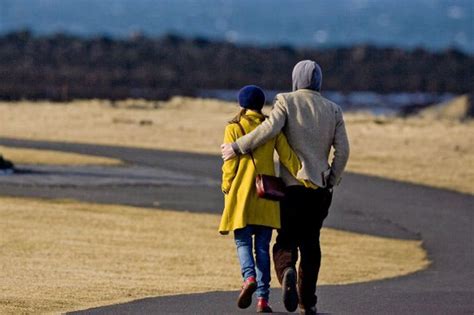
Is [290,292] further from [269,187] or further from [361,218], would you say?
[361,218]

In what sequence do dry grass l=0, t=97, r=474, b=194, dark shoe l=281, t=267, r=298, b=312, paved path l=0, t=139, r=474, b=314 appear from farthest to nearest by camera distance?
dry grass l=0, t=97, r=474, b=194 < paved path l=0, t=139, r=474, b=314 < dark shoe l=281, t=267, r=298, b=312

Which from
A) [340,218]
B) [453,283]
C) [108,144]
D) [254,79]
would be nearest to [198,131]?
[108,144]

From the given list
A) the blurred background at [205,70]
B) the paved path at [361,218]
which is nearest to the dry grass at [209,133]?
the paved path at [361,218]

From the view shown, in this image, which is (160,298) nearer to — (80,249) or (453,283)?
(453,283)

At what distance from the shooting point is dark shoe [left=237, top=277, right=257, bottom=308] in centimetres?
1241

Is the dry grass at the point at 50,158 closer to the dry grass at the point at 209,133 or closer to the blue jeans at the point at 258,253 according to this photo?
the dry grass at the point at 209,133

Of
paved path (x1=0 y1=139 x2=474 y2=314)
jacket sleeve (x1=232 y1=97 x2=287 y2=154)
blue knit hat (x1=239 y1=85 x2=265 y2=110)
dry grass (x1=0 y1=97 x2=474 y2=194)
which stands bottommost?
dry grass (x1=0 y1=97 x2=474 y2=194)

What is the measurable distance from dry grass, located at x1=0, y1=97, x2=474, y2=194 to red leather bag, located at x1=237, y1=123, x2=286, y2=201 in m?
15.9

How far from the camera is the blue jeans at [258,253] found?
495 inches

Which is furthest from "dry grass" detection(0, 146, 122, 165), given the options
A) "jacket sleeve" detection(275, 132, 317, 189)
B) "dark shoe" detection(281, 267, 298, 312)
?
"dark shoe" detection(281, 267, 298, 312)

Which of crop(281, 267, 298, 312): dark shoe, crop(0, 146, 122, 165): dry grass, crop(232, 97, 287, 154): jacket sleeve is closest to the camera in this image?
crop(281, 267, 298, 312): dark shoe

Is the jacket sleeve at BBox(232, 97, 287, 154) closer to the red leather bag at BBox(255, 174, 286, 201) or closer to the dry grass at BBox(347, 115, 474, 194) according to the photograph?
the red leather bag at BBox(255, 174, 286, 201)

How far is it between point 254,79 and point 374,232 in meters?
62.3

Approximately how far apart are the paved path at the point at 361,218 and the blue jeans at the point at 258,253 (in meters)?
0.30
